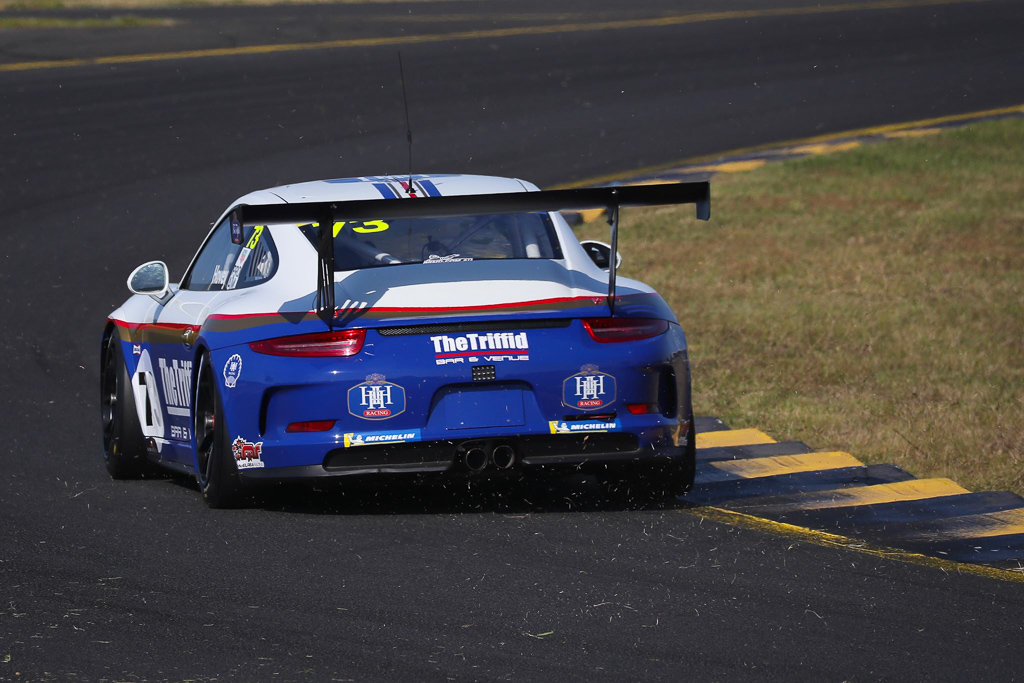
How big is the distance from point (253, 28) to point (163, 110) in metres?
6.70

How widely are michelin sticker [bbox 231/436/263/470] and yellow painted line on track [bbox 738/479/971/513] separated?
6.75ft

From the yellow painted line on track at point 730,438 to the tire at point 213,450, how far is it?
274cm

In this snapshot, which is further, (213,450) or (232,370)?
(213,450)

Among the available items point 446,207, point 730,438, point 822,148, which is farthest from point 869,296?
point 446,207

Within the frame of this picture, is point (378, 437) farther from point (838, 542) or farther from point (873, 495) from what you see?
point (873, 495)

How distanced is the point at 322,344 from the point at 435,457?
61 centimetres

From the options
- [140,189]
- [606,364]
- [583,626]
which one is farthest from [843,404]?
[140,189]

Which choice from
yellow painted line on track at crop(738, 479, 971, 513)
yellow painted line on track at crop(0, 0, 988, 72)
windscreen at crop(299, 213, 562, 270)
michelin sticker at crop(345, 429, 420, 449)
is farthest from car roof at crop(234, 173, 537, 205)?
yellow painted line on track at crop(0, 0, 988, 72)

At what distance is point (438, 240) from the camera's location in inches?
283

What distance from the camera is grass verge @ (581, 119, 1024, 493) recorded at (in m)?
9.05

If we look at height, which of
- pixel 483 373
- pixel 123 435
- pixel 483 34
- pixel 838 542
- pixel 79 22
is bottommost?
pixel 838 542

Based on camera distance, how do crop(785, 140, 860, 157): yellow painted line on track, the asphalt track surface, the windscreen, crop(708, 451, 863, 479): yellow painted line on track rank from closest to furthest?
the asphalt track surface → the windscreen → crop(708, 451, 863, 479): yellow painted line on track → crop(785, 140, 860, 157): yellow painted line on track

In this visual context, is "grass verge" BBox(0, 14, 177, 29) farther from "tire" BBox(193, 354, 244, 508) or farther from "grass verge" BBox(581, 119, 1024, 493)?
"tire" BBox(193, 354, 244, 508)

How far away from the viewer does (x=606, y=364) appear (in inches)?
262
